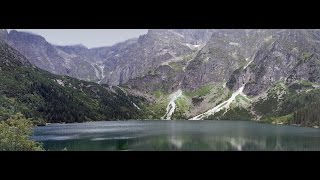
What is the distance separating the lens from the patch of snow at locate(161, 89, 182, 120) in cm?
14939

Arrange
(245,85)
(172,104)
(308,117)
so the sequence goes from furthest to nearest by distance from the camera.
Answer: (245,85) → (172,104) → (308,117)

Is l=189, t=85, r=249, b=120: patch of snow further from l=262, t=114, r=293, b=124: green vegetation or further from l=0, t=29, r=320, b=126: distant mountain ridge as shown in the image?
l=262, t=114, r=293, b=124: green vegetation

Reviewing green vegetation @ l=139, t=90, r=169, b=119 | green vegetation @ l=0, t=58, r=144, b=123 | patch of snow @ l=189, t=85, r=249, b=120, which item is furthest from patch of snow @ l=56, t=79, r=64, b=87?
patch of snow @ l=189, t=85, r=249, b=120

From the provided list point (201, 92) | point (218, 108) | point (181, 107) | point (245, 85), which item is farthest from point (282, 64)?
point (181, 107)

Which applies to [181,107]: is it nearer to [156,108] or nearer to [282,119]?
[156,108]

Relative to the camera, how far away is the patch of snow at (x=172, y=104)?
149 m

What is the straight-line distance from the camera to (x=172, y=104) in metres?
164

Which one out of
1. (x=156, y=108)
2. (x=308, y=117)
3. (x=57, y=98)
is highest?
(x=57, y=98)
